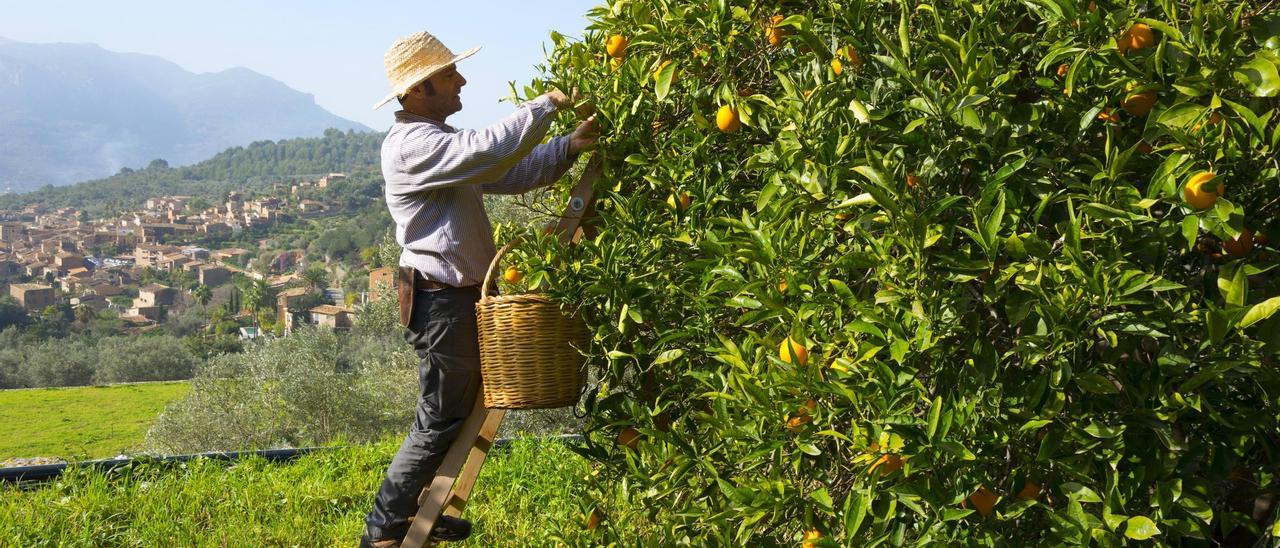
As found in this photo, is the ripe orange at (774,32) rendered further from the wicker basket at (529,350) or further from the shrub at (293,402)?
the shrub at (293,402)

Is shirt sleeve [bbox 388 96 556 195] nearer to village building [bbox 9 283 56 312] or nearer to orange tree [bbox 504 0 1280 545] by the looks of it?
orange tree [bbox 504 0 1280 545]

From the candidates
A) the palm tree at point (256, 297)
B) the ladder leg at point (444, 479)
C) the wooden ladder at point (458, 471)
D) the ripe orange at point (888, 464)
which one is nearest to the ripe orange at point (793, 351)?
the ripe orange at point (888, 464)

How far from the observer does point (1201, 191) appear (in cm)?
135

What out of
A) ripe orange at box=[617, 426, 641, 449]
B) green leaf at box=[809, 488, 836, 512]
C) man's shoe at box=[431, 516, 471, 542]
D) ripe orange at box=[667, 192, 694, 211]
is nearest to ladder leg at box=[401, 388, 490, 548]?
man's shoe at box=[431, 516, 471, 542]

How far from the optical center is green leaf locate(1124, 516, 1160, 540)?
1.42 meters

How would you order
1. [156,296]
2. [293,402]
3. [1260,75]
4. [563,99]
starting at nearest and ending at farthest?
1. [1260,75]
2. [563,99]
3. [293,402]
4. [156,296]

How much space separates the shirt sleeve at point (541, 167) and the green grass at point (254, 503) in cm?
101

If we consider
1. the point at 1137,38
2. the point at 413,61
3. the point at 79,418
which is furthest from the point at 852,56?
the point at 79,418

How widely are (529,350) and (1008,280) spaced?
1208 millimetres

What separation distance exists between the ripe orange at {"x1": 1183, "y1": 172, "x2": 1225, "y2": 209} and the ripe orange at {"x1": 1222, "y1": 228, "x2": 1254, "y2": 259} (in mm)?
251

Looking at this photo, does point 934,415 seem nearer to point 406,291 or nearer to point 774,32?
point 774,32

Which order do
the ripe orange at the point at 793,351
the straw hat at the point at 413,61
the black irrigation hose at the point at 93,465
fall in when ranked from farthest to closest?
1. the black irrigation hose at the point at 93,465
2. the straw hat at the point at 413,61
3. the ripe orange at the point at 793,351

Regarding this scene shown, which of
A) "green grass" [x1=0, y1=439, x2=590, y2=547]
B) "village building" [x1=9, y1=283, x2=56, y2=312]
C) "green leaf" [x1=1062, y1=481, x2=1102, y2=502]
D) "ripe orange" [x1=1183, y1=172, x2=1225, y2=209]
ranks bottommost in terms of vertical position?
"village building" [x1=9, y1=283, x2=56, y2=312]

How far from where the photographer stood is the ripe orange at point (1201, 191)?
Result: 135 cm
